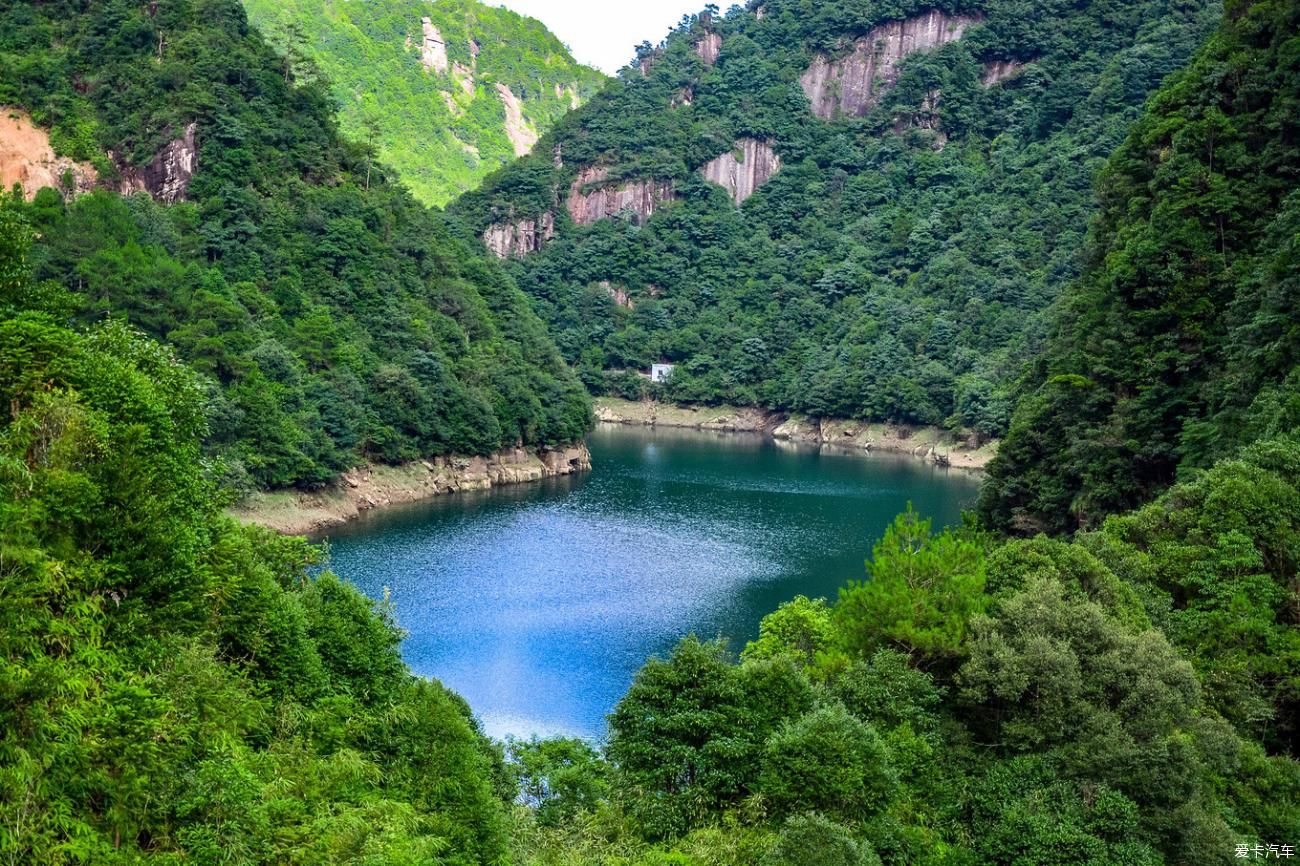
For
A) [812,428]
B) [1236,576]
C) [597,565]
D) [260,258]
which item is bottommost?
[597,565]

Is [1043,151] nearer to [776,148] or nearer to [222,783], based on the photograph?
[776,148]

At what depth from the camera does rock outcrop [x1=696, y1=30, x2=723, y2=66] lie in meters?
199

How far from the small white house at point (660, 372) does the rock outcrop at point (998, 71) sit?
76050 millimetres

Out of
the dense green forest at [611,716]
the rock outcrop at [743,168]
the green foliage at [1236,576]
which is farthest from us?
the rock outcrop at [743,168]

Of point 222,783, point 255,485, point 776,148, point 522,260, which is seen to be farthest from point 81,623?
point 776,148

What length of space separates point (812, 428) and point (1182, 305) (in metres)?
86.8

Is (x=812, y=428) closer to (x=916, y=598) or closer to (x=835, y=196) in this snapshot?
(x=835, y=196)

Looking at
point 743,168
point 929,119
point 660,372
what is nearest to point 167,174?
point 660,372

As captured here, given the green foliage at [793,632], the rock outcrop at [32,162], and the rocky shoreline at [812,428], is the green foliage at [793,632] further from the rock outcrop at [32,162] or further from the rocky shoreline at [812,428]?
the rocky shoreline at [812,428]

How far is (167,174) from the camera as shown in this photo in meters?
76.8

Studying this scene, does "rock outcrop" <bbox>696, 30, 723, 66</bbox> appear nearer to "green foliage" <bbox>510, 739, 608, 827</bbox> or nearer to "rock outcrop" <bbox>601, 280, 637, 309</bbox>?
"rock outcrop" <bbox>601, 280, 637, 309</bbox>

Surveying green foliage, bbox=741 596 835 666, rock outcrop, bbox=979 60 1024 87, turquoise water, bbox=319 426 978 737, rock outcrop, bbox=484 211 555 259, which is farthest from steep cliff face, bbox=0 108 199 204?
rock outcrop, bbox=979 60 1024 87

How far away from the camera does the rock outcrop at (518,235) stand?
173 metres

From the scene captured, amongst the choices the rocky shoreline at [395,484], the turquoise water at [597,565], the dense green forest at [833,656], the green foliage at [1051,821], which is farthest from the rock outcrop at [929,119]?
the green foliage at [1051,821]
